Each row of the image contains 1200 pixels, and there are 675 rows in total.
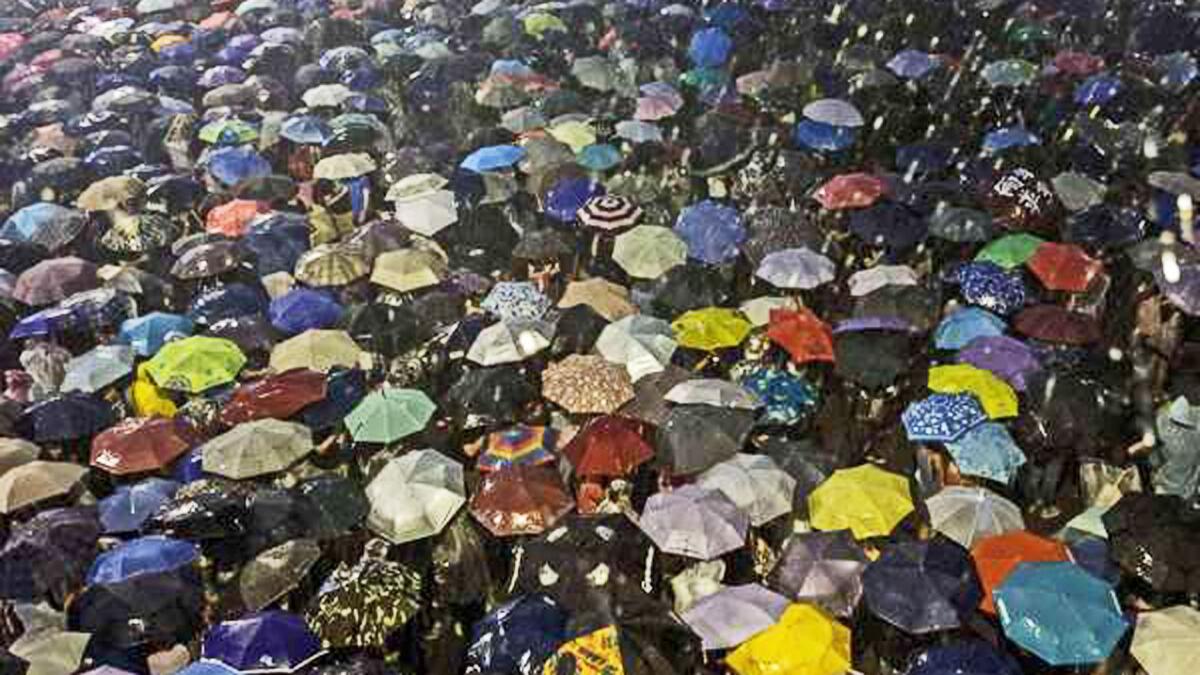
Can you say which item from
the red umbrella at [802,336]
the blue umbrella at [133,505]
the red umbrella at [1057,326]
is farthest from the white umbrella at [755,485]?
the blue umbrella at [133,505]

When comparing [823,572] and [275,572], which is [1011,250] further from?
[275,572]

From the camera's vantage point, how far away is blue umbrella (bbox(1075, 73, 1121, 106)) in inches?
642

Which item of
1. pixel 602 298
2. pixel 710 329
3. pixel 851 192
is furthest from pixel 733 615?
pixel 851 192

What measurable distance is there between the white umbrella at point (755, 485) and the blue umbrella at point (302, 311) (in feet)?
16.9

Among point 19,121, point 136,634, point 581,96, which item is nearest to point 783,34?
point 581,96

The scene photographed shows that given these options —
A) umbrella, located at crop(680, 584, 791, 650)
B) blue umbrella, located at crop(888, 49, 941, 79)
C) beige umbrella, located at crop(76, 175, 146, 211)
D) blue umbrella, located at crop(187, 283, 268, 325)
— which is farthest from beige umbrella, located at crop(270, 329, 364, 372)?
blue umbrella, located at crop(888, 49, 941, 79)

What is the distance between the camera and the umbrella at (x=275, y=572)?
7.85 meters

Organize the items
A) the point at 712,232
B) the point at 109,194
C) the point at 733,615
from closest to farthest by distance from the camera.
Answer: the point at 733,615 → the point at 712,232 → the point at 109,194

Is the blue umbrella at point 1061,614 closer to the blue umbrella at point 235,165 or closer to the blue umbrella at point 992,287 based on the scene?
the blue umbrella at point 992,287

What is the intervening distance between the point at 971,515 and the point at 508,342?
16.2ft

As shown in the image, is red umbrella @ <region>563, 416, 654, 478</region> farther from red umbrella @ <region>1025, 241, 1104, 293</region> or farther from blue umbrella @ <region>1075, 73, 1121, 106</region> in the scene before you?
A: blue umbrella @ <region>1075, 73, 1121, 106</region>

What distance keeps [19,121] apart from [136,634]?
14.9 meters

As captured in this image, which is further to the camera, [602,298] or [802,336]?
[602,298]

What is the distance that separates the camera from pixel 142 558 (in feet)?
25.7
